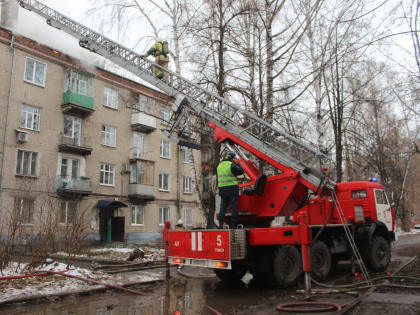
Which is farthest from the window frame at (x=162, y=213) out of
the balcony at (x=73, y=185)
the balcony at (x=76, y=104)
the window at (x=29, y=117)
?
the window at (x=29, y=117)

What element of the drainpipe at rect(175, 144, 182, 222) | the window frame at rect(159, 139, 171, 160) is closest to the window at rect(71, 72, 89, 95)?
the window frame at rect(159, 139, 171, 160)

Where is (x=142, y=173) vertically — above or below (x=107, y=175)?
above

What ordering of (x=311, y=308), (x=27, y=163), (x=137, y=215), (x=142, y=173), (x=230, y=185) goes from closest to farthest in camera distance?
(x=311, y=308)
(x=230, y=185)
(x=27, y=163)
(x=142, y=173)
(x=137, y=215)

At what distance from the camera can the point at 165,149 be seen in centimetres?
3109

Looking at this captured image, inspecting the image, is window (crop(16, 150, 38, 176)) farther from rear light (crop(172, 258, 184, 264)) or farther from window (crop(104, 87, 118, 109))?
rear light (crop(172, 258, 184, 264))

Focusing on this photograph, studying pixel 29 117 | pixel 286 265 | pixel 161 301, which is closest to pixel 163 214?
pixel 29 117

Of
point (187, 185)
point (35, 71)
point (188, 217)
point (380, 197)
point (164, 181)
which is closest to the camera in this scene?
point (380, 197)

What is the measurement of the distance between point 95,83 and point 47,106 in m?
4.27

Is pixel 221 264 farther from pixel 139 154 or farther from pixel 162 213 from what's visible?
pixel 162 213

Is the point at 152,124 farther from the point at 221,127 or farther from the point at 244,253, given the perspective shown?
the point at 244,253

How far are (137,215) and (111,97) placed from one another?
364 inches

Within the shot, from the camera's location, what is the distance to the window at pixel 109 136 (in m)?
26.0

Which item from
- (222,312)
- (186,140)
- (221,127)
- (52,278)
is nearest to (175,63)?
(186,140)

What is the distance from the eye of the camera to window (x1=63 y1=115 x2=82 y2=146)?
936 inches
